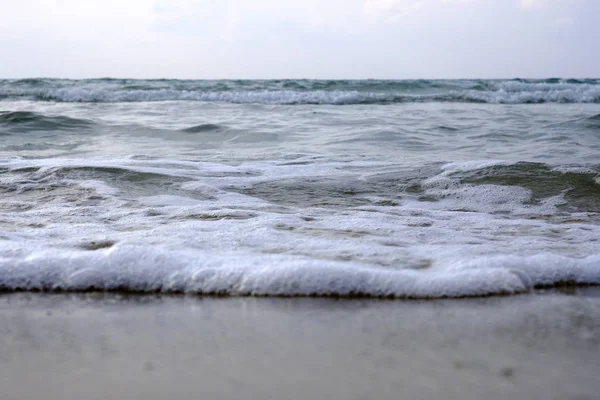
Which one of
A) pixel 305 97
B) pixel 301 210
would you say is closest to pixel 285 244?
pixel 301 210

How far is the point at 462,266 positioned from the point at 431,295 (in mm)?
263

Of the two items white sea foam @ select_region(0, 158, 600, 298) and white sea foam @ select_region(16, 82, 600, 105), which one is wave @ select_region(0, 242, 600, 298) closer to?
white sea foam @ select_region(0, 158, 600, 298)

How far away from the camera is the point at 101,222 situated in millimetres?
2918

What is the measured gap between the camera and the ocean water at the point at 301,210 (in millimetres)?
2127

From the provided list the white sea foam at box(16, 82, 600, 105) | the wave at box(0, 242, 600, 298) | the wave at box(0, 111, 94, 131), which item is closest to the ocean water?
the wave at box(0, 242, 600, 298)

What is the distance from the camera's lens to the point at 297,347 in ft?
5.23

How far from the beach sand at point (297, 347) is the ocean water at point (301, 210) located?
127 millimetres

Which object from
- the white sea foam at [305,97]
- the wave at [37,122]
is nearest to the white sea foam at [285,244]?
the wave at [37,122]

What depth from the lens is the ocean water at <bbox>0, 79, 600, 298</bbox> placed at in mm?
2127

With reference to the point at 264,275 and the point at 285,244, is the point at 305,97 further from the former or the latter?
the point at 264,275

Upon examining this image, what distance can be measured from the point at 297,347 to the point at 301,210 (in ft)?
5.71

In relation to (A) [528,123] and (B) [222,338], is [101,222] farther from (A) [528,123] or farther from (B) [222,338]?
(A) [528,123]

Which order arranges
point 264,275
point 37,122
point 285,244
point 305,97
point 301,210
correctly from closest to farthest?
1. point 264,275
2. point 285,244
3. point 301,210
4. point 37,122
5. point 305,97

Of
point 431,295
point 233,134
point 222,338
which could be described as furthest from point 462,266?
point 233,134
